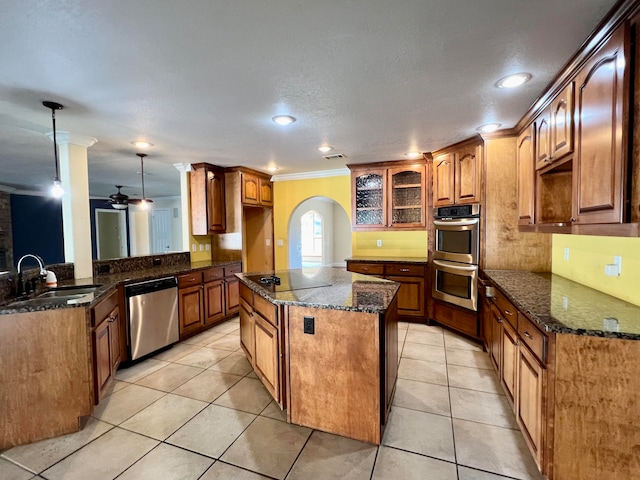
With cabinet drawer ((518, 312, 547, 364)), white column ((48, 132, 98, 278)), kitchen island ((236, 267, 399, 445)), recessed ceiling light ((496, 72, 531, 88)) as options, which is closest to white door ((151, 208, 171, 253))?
white column ((48, 132, 98, 278))

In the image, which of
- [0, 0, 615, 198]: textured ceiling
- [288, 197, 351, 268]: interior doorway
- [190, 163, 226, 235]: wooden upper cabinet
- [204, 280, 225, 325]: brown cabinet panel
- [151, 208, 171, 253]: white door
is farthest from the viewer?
[288, 197, 351, 268]: interior doorway

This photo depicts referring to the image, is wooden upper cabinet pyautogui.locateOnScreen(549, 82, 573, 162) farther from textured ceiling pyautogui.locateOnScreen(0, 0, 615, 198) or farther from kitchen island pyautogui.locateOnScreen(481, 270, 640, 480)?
kitchen island pyautogui.locateOnScreen(481, 270, 640, 480)

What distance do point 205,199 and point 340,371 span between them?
338 cm

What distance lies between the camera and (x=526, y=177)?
273 centimetres

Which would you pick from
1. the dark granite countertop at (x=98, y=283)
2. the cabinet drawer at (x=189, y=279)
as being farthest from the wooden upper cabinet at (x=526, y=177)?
the cabinet drawer at (x=189, y=279)

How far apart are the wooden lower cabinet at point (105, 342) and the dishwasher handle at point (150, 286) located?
0.55 ft

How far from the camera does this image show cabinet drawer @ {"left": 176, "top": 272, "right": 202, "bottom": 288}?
3.62 m

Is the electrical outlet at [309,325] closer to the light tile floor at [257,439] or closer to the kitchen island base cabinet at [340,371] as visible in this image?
the kitchen island base cabinet at [340,371]

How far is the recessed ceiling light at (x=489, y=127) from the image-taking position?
115 inches

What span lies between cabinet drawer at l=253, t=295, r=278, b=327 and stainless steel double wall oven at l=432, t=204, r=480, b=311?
2.31 metres

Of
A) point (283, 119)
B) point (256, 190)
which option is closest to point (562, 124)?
point (283, 119)

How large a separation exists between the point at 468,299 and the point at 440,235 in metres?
0.87

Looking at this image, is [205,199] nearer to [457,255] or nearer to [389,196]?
[389,196]

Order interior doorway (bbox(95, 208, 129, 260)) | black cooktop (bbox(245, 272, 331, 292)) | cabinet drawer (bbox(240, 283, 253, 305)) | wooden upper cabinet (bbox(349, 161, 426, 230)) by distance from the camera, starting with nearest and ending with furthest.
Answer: black cooktop (bbox(245, 272, 331, 292)) < cabinet drawer (bbox(240, 283, 253, 305)) < wooden upper cabinet (bbox(349, 161, 426, 230)) < interior doorway (bbox(95, 208, 129, 260))
